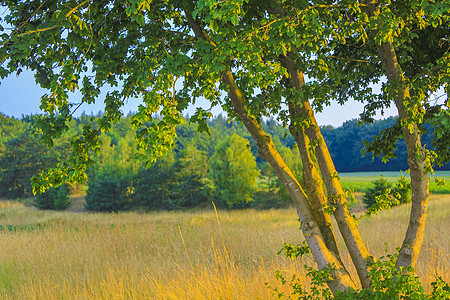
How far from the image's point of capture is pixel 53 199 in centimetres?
4456

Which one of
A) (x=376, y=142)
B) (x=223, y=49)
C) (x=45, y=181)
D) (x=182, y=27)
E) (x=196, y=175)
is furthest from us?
(x=196, y=175)

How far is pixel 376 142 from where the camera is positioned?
5.29 m

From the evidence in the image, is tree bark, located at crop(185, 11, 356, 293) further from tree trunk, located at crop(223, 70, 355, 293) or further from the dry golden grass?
the dry golden grass

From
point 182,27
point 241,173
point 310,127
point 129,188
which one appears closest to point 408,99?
point 310,127

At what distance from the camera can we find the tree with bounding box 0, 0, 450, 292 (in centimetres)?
284

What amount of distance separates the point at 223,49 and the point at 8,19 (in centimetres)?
254

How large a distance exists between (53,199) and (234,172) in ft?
83.1

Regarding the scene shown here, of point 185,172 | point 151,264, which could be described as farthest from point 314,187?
point 185,172

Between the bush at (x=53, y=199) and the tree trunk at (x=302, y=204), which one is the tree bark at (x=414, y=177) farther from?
the bush at (x=53, y=199)

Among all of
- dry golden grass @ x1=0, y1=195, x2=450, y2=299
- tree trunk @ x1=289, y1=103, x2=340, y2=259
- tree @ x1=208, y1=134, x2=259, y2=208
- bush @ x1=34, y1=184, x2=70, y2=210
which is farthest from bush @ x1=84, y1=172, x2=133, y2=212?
tree trunk @ x1=289, y1=103, x2=340, y2=259

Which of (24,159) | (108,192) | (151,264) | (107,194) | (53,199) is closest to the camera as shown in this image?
(151,264)

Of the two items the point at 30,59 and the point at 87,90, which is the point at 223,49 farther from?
the point at 30,59

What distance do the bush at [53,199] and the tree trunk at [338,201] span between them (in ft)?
146

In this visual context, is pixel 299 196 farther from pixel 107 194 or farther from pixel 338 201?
pixel 107 194
